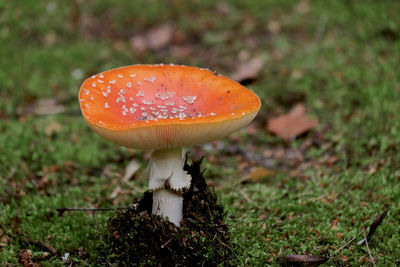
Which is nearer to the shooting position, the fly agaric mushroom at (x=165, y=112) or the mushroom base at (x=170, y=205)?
the fly agaric mushroom at (x=165, y=112)

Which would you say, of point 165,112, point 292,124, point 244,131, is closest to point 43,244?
point 165,112

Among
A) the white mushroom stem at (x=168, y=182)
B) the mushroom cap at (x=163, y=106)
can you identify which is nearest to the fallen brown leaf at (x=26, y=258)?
the white mushroom stem at (x=168, y=182)

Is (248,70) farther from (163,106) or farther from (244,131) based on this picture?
(163,106)

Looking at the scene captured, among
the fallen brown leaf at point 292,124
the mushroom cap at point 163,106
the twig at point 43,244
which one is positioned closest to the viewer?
the mushroom cap at point 163,106

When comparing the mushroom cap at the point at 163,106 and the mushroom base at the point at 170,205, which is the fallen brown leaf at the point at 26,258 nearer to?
the mushroom base at the point at 170,205

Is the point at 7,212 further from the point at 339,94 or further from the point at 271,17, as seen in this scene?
the point at 271,17
